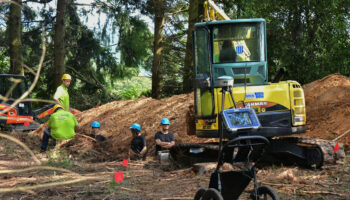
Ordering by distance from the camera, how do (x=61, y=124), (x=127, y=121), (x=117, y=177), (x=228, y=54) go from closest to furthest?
(x=117, y=177), (x=228, y=54), (x=61, y=124), (x=127, y=121)

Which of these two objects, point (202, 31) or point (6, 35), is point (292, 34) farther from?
point (6, 35)

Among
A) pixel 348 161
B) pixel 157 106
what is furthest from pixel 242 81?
pixel 157 106

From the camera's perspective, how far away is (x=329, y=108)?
459 inches

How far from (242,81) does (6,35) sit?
52.1 feet

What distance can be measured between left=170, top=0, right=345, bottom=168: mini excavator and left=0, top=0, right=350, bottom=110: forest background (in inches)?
311

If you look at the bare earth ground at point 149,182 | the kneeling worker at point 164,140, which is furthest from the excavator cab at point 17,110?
the kneeling worker at point 164,140

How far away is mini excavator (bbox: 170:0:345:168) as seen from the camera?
325 inches

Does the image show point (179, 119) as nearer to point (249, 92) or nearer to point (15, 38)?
point (249, 92)

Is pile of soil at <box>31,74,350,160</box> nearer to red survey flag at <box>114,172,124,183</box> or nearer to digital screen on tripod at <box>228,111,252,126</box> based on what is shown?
red survey flag at <box>114,172,124,183</box>

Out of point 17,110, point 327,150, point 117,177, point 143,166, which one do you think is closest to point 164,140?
point 143,166

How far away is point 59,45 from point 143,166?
40.8 feet

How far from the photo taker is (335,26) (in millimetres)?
16938

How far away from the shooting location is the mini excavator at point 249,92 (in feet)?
27.1

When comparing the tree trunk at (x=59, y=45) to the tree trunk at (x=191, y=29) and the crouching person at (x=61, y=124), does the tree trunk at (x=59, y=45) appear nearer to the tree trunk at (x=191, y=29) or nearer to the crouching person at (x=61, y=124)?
the tree trunk at (x=191, y=29)
